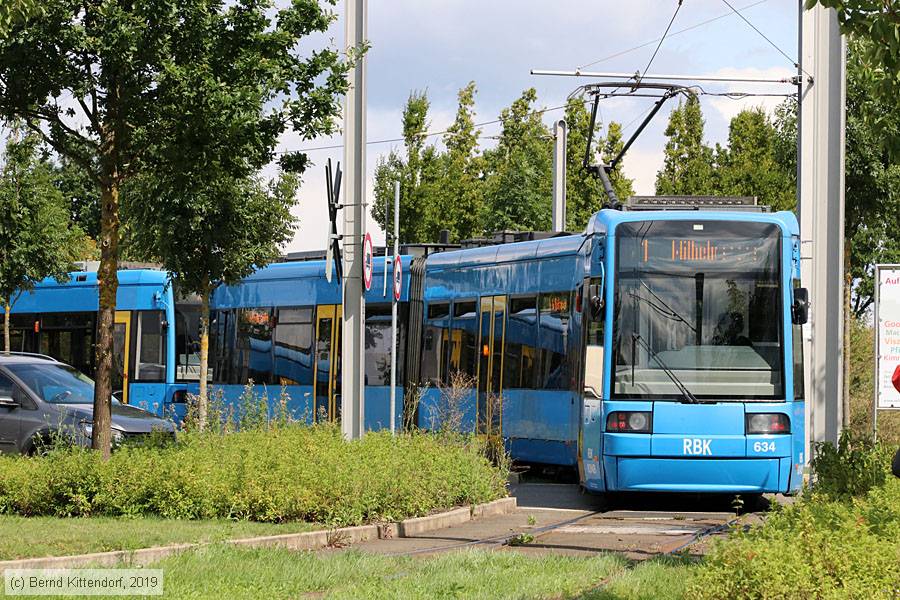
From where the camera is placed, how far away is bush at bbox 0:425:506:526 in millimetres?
12891

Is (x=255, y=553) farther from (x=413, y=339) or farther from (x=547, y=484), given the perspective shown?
(x=413, y=339)

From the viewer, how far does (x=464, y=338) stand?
22.4 m

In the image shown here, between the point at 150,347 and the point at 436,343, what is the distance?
29.0 ft

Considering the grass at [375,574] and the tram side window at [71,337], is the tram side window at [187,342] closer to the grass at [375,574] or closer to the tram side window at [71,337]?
the tram side window at [71,337]

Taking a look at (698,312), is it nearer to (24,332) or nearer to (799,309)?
(799,309)

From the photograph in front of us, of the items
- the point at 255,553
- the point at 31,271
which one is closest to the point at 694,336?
the point at 255,553

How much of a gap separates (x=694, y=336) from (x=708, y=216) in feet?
4.80

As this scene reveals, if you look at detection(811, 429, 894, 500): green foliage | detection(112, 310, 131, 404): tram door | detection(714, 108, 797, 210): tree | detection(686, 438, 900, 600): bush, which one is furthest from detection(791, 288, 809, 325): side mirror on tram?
detection(714, 108, 797, 210): tree

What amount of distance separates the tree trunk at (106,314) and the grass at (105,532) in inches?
73.1


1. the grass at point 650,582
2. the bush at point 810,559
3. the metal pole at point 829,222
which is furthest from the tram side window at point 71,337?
the bush at point 810,559

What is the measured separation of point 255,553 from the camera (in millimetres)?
10156

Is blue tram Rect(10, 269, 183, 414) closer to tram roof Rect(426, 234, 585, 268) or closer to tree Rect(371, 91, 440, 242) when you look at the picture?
tram roof Rect(426, 234, 585, 268)

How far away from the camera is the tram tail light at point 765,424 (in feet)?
49.8

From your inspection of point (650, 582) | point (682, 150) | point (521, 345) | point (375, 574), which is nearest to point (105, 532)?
point (375, 574)
